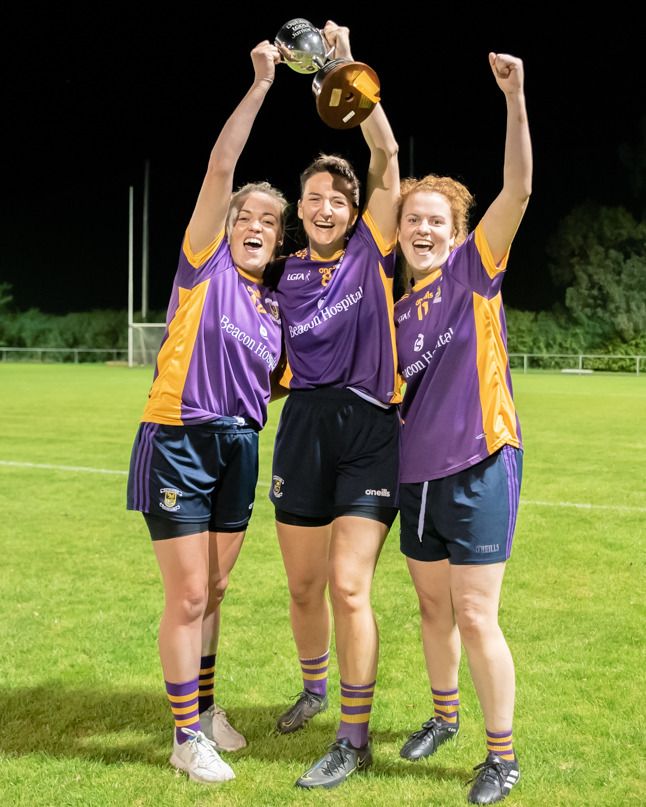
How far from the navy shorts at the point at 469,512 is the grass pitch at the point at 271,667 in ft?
2.73

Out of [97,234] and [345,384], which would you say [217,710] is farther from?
[97,234]

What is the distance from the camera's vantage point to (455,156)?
160ft

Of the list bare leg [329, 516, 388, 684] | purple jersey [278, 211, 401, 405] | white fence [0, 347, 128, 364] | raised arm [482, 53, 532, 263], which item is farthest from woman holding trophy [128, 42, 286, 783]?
white fence [0, 347, 128, 364]

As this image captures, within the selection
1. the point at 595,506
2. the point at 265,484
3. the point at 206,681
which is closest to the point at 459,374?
the point at 206,681

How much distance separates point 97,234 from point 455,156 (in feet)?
88.4

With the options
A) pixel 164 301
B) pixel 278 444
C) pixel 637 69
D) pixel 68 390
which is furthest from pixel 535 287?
pixel 278 444

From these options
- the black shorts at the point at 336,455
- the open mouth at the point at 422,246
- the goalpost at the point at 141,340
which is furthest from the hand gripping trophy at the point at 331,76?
the goalpost at the point at 141,340

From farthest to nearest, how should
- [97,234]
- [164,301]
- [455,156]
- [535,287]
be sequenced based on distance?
[97,234] < [164,301] < [455,156] < [535,287]

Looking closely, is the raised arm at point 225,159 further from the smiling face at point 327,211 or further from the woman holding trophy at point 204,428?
the smiling face at point 327,211

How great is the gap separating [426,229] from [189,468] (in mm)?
1275

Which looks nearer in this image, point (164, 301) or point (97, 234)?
point (164, 301)

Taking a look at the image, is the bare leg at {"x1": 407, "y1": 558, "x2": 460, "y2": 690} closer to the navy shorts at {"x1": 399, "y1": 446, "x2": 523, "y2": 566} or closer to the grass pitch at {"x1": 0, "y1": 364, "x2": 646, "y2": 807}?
the navy shorts at {"x1": 399, "y1": 446, "x2": 523, "y2": 566}

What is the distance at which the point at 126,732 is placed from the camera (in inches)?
131

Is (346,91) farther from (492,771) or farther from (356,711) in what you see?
(492,771)
